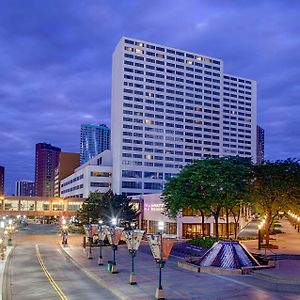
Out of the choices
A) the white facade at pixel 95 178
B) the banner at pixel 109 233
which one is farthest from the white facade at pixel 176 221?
the white facade at pixel 95 178

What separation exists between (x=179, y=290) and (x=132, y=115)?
486 feet

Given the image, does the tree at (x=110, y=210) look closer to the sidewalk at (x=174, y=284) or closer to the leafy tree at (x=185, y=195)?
the leafy tree at (x=185, y=195)

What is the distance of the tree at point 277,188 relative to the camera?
63.9 meters

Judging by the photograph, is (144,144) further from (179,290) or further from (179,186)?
(179,290)

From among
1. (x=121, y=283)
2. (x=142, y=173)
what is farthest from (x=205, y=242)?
(x=142, y=173)

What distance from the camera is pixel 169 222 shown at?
323ft

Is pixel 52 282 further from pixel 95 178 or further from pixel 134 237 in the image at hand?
pixel 95 178

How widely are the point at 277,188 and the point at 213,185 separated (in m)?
9.02

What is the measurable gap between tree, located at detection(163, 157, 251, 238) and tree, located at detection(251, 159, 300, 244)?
2.37 metres

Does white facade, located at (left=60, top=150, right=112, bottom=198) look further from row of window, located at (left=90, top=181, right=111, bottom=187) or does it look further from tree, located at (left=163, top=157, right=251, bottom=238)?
tree, located at (left=163, top=157, right=251, bottom=238)

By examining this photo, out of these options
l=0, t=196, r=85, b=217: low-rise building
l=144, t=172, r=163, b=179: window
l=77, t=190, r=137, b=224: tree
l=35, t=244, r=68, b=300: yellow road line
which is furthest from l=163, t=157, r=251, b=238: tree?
l=144, t=172, r=163, b=179: window

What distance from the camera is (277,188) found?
63844 millimetres

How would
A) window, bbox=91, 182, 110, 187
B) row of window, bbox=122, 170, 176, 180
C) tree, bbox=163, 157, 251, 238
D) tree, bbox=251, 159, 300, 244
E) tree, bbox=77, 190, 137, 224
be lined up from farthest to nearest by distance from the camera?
1. row of window, bbox=122, 170, 176, 180
2. window, bbox=91, 182, 110, 187
3. tree, bbox=77, 190, 137, 224
4. tree, bbox=163, 157, 251, 238
5. tree, bbox=251, 159, 300, 244

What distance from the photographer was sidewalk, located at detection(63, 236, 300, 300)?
111 ft
